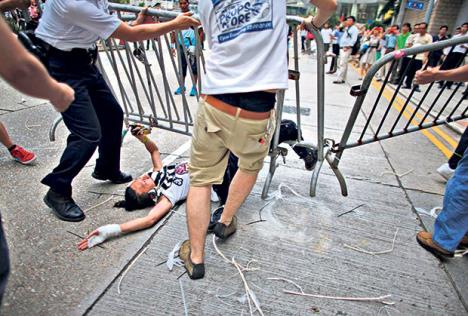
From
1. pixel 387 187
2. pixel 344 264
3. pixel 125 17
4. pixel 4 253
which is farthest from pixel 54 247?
pixel 387 187

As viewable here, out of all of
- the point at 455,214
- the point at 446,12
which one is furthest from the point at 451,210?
the point at 446,12

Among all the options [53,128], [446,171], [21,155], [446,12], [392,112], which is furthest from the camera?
[446,12]

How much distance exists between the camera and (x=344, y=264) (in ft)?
7.50

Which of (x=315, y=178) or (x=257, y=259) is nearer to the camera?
(x=257, y=259)

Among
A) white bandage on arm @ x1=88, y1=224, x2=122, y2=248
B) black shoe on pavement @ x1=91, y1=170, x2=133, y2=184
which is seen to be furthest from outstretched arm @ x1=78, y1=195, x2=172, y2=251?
black shoe on pavement @ x1=91, y1=170, x2=133, y2=184

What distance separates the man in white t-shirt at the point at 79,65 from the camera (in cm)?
215

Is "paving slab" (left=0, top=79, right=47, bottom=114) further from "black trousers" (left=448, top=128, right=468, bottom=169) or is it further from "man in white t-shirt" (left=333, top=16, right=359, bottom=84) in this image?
"man in white t-shirt" (left=333, top=16, right=359, bottom=84)

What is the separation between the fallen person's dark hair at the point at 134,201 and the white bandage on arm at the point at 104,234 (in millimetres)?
374

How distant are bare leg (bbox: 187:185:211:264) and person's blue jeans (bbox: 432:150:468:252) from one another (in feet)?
5.65

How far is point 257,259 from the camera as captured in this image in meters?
2.28

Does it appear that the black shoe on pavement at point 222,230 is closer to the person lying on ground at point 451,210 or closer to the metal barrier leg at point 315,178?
the metal barrier leg at point 315,178

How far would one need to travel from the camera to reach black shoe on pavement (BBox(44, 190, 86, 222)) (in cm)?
257

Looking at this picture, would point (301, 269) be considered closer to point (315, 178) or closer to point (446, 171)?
point (315, 178)

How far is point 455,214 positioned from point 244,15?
197 cm
